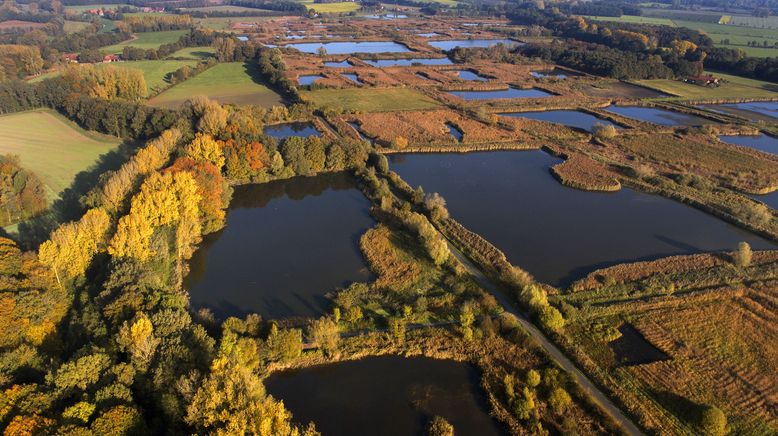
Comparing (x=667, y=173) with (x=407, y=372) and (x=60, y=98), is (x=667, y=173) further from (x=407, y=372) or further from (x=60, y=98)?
(x=60, y=98)

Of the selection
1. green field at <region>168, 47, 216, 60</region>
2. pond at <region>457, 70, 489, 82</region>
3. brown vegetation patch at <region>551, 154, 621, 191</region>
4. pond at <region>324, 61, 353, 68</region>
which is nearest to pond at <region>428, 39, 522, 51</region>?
pond at <region>457, 70, 489, 82</region>

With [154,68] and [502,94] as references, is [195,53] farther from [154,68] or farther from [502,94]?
[502,94]

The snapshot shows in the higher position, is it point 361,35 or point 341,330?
point 361,35

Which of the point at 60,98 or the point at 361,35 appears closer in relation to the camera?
the point at 60,98

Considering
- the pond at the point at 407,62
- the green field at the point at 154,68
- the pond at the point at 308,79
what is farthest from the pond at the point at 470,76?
the green field at the point at 154,68

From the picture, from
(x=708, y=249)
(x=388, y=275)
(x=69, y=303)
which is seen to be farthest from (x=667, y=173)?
(x=69, y=303)

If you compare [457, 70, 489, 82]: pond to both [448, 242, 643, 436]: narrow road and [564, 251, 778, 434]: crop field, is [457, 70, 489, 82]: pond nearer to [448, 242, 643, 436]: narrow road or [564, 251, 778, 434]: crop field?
[564, 251, 778, 434]: crop field

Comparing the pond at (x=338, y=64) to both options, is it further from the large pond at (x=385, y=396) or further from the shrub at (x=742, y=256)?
the large pond at (x=385, y=396)
